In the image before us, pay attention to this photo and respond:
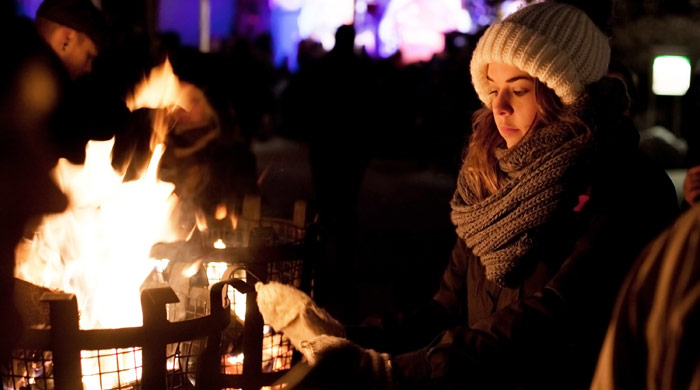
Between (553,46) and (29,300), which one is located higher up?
(553,46)

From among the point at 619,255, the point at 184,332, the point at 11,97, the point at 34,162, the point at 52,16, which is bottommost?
Answer: the point at 184,332

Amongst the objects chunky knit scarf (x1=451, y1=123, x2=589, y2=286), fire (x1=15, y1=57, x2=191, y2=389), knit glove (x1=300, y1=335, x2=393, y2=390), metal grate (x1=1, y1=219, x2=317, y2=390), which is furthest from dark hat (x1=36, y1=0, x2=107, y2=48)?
knit glove (x1=300, y1=335, x2=393, y2=390)

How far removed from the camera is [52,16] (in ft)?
16.0

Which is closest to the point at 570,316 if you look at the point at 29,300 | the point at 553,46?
the point at 553,46

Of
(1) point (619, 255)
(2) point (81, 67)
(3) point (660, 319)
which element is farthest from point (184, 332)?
(2) point (81, 67)

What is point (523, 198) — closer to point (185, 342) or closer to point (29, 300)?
point (185, 342)

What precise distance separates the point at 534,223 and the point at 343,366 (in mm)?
744

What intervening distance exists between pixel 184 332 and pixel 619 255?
130 centimetres

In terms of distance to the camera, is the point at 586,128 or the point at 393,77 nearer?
the point at 586,128

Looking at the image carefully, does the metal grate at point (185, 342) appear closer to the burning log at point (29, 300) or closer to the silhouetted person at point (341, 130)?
the burning log at point (29, 300)

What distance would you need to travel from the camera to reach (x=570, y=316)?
8.11 feet

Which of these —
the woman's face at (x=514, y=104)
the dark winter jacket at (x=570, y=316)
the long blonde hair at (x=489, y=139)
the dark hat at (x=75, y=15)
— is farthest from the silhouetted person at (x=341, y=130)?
the dark winter jacket at (x=570, y=316)

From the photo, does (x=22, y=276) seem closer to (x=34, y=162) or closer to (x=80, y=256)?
(x=80, y=256)

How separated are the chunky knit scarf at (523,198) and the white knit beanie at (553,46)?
6.7 inches
